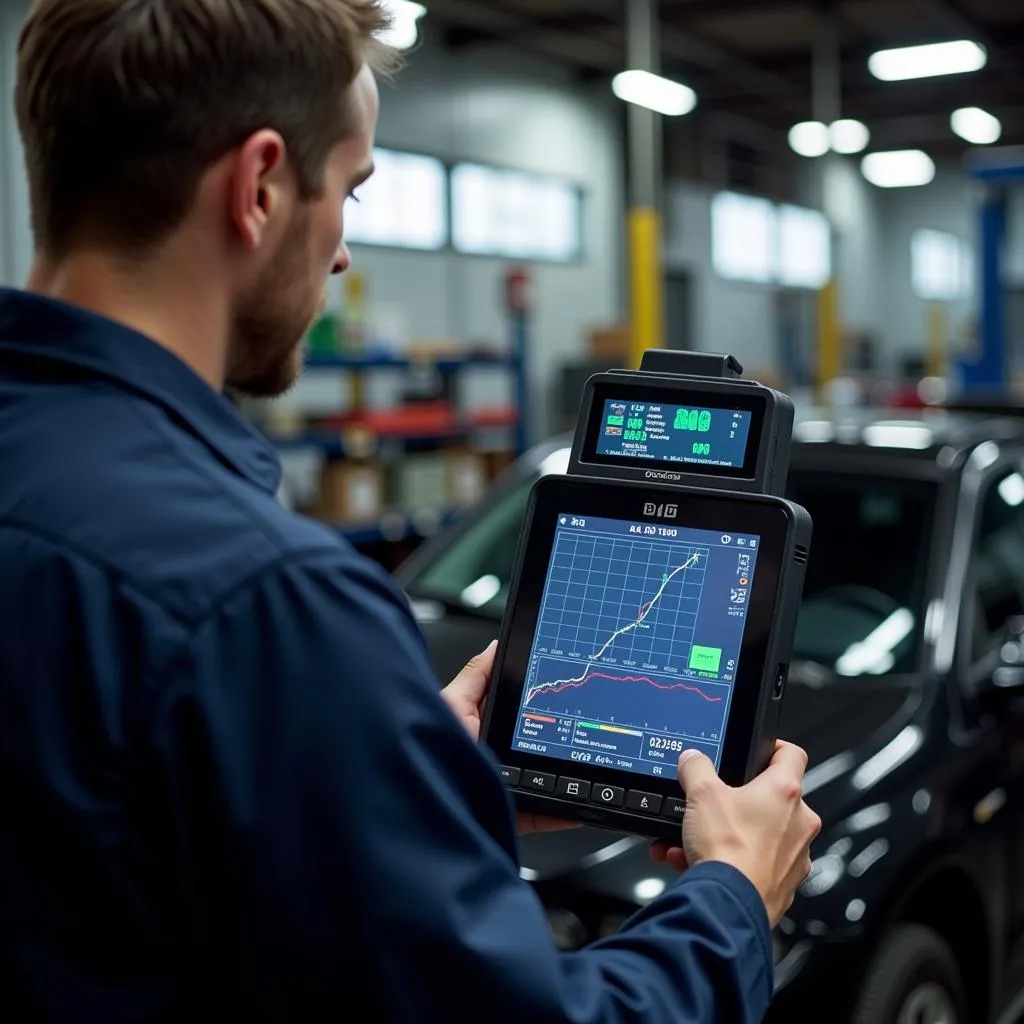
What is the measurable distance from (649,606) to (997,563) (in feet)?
6.02

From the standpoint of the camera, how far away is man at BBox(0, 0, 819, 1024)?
2.48 ft

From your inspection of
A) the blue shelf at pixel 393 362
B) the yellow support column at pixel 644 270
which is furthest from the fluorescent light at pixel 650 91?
the blue shelf at pixel 393 362

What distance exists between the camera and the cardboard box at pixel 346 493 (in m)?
7.93

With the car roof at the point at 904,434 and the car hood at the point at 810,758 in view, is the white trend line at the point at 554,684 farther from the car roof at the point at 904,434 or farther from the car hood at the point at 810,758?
the car roof at the point at 904,434

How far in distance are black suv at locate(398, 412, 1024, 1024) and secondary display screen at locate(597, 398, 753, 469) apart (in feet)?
3.23

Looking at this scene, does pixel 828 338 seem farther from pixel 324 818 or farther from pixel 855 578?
pixel 324 818

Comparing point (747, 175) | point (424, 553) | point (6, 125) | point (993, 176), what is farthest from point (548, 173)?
point (424, 553)

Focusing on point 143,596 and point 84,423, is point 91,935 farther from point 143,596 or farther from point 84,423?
point 84,423

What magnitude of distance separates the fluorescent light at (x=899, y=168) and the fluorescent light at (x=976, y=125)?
48.0 inches

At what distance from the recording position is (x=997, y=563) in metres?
2.84

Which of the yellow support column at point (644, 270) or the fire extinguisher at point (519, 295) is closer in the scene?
the yellow support column at point (644, 270)

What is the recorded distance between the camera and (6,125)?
8.52 m

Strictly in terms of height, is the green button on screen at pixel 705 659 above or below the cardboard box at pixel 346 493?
above

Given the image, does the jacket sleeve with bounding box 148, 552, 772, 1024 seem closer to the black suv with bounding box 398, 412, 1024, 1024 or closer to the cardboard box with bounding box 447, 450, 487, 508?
the black suv with bounding box 398, 412, 1024, 1024
